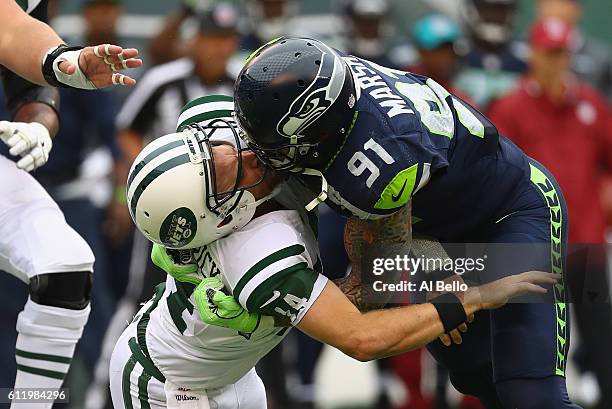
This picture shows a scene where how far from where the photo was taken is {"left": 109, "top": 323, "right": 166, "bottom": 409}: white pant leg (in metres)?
4.41

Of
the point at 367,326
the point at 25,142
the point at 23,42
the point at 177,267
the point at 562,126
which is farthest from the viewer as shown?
the point at 562,126

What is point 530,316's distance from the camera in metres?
4.40

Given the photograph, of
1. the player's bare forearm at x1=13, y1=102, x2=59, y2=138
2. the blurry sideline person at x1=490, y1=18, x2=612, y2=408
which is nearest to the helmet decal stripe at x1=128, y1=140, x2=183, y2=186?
the player's bare forearm at x1=13, y1=102, x2=59, y2=138

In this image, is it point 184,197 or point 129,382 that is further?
point 129,382

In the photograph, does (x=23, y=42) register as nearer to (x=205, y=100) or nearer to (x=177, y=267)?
(x=205, y=100)

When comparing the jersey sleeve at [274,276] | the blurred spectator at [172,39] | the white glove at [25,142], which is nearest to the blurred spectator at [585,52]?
the blurred spectator at [172,39]

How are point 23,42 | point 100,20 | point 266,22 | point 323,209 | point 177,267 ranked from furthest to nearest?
point 266,22 < point 100,20 < point 323,209 < point 23,42 < point 177,267

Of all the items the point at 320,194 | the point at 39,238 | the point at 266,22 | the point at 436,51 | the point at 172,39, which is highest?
the point at 320,194

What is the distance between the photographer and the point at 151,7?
341 inches

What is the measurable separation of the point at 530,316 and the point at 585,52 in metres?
4.63

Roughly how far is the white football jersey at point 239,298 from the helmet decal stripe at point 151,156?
31 centimetres

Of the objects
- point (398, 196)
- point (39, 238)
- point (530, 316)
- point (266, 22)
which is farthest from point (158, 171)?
point (266, 22)

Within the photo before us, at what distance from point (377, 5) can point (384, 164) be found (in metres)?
4.34

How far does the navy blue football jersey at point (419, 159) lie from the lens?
13.3 feet
